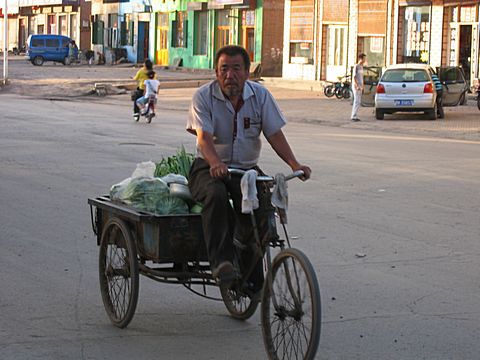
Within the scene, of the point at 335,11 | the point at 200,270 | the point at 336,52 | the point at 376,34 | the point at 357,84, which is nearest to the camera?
the point at 200,270

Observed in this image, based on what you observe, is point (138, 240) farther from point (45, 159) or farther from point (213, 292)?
point (45, 159)

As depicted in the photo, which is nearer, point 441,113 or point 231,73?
point 231,73

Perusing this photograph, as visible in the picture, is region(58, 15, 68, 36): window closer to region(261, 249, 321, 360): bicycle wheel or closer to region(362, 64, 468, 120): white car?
region(362, 64, 468, 120): white car

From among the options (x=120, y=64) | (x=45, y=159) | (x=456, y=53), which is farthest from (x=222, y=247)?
(x=120, y=64)

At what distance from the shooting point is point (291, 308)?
18.2 feet

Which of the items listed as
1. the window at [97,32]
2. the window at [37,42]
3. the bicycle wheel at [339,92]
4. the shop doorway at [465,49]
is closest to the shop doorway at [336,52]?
the bicycle wheel at [339,92]

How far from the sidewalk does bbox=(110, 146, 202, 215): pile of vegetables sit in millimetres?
17261

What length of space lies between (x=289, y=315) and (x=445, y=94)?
25847 mm

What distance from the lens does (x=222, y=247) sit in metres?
6.02

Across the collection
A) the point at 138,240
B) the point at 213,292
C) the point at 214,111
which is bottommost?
the point at 213,292

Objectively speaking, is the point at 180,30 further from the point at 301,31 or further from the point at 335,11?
the point at 335,11

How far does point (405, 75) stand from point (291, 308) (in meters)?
23.8

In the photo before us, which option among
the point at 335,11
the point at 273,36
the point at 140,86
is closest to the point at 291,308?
the point at 140,86

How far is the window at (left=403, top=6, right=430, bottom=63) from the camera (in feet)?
127
